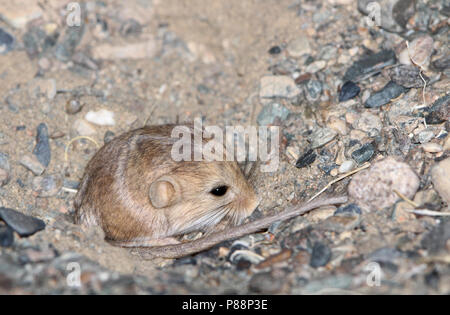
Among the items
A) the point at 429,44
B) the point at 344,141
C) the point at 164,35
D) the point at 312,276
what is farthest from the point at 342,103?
the point at 164,35

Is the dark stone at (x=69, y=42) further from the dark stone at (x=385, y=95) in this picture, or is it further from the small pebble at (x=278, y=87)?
the dark stone at (x=385, y=95)

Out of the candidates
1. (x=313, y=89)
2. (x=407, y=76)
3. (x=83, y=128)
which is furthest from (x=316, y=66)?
(x=83, y=128)

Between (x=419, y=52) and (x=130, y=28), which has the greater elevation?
(x=130, y=28)

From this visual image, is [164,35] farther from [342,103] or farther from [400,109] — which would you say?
[400,109]

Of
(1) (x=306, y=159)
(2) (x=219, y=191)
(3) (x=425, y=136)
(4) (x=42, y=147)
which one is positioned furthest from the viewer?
(4) (x=42, y=147)

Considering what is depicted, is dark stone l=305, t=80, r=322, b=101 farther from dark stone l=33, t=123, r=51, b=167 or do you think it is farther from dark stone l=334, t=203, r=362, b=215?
dark stone l=33, t=123, r=51, b=167

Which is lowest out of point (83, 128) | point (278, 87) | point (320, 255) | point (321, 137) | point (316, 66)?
point (320, 255)

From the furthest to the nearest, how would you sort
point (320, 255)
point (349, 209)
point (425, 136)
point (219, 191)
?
point (219, 191), point (425, 136), point (349, 209), point (320, 255)

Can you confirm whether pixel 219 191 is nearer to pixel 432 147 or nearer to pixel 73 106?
pixel 432 147

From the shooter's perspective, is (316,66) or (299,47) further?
(299,47)
